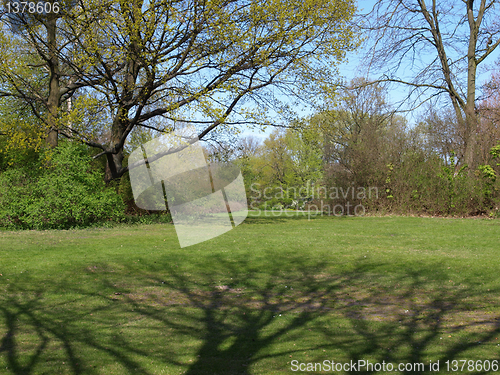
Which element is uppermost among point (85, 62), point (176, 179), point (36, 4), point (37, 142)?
point (36, 4)

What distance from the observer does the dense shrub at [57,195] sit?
47.2ft

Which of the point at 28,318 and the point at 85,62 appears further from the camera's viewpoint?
the point at 85,62

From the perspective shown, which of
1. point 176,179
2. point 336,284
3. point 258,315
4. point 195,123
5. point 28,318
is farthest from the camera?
point 176,179

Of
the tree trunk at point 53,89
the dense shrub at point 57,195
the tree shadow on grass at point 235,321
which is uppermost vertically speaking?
the tree trunk at point 53,89

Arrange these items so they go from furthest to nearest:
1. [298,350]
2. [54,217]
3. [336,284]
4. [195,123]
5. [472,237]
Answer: [195,123] < [54,217] < [472,237] < [336,284] < [298,350]

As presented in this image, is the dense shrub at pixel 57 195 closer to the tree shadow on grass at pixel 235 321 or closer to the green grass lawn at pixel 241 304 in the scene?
the green grass lawn at pixel 241 304

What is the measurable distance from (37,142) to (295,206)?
2659 cm

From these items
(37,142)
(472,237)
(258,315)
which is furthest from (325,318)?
(37,142)

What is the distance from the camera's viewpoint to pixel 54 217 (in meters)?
14.3

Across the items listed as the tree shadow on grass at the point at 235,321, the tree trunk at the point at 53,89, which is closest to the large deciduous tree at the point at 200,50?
the tree trunk at the point at 53,89

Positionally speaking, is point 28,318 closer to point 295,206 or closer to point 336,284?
point 336,284

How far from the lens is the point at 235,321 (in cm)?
534

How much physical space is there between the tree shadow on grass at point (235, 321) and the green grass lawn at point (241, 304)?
0.02m

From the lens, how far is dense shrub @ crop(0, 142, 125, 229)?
14383 mm
